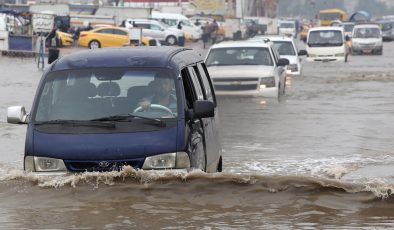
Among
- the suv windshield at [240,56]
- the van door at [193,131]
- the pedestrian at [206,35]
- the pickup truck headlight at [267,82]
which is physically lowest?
the pedestrian at [206,35]

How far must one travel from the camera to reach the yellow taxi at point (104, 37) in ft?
177

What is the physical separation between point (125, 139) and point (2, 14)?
4432cm

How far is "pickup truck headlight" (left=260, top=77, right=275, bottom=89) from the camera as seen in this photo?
23.7 metres

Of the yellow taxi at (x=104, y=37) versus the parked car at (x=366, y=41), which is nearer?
the yellow taxi at (x=104, y=37)

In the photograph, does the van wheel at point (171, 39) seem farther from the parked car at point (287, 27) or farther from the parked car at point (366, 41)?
the parked car at point (287, 27)

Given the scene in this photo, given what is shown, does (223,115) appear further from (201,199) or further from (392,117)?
(201,199)

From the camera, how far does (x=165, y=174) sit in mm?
9461

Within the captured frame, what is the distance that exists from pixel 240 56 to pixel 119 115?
1484 centimetres

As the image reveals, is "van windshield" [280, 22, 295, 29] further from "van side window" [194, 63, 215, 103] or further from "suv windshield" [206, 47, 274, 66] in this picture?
"van side window" [194, 63, 215, 103]

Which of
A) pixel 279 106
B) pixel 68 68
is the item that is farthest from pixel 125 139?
pixel 279 106

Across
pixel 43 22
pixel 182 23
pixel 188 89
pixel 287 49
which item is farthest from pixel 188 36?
pixel 188 89

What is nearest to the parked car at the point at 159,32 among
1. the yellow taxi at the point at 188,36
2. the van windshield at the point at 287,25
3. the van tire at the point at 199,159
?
the yellow taxi at the point at 188,36

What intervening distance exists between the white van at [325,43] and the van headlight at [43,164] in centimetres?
3839

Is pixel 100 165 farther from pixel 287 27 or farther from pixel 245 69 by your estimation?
pixel 287 27
